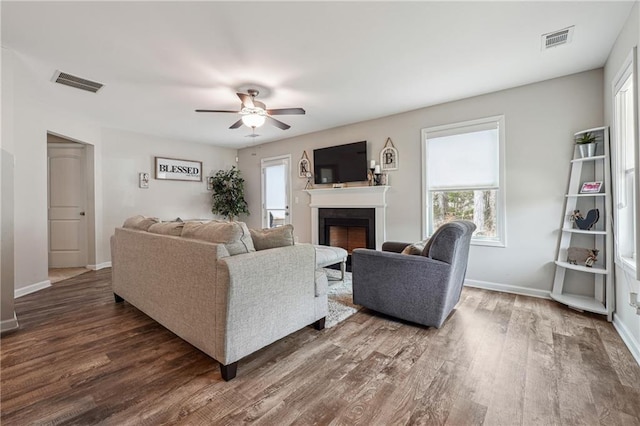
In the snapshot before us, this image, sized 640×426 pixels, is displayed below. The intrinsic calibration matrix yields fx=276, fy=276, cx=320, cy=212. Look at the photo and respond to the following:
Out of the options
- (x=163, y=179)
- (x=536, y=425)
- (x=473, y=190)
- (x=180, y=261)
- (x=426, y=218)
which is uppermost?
(x=163, y=179)

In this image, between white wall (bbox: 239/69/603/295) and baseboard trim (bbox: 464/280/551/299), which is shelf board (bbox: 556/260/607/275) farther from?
baseboard trim (bbox: 464/280/551/299)

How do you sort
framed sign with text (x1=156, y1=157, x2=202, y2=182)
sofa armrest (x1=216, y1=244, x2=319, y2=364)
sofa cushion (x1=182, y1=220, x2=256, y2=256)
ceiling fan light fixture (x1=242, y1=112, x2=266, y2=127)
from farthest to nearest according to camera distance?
framed sign with text (x1=156, y1=157, x2=202, y2=182) → ceiling fan light fixture (x1=242, y1=112, x2=266, y2=127) → sofa cushion (x1=182, y1=220, x2=256, y2=256) → sofa armrest (x1=216, y1=244, x2=319, y2=364)

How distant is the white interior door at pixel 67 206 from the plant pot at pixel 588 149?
23.0 feet

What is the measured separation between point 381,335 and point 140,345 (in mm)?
1917

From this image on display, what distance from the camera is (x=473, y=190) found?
3.64 metres

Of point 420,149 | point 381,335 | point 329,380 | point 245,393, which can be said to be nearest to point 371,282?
point 381,335

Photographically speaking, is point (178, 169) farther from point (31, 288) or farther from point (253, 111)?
point (253, 111)

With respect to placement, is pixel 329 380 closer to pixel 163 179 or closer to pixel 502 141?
pixel 502 141

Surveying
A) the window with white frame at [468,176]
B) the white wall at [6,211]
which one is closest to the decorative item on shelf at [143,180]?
the white wall at [6,211]

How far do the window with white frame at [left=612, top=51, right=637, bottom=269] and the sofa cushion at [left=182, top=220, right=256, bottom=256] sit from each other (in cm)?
301

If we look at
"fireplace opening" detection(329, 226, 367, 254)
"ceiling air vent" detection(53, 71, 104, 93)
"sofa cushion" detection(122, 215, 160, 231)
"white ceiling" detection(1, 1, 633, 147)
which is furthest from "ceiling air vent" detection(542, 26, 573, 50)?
"ceiling air vent" detection(53, 71, 104, 93)

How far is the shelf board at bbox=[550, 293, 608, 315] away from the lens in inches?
103

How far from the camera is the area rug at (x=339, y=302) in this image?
103 inches

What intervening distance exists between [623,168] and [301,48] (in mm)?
3035
